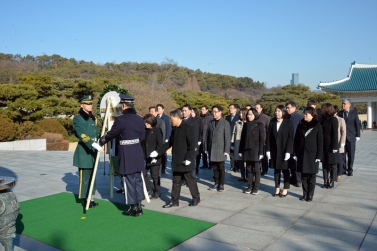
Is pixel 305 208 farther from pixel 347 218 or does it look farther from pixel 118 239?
pixel 118 239

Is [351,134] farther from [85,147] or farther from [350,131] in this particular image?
[85,147]

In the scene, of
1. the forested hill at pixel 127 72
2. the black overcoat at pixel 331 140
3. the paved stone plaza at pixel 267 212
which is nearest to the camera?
the paved stone plaza at pixel 267 212

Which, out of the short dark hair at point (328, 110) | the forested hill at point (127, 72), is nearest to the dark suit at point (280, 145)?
the short dark hair at point (328, 110)

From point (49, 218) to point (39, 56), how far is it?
5928 centimetres

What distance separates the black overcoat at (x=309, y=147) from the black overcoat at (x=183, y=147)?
1.93m

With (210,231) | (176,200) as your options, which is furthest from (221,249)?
(176,200)

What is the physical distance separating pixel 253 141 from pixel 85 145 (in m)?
3.04

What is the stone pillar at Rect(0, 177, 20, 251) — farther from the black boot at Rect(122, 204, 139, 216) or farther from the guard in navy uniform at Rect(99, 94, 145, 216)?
the black boot at Rect(122, 204, 139, 216)

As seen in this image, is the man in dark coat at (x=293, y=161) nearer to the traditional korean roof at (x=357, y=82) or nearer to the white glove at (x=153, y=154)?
the white glove at (x=153, y=154)

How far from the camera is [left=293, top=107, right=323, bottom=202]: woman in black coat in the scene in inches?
227

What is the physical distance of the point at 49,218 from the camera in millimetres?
5020

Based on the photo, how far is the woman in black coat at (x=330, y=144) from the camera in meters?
6.52

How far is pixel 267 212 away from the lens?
17.0 ft

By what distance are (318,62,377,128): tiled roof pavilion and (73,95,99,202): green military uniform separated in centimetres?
3115
